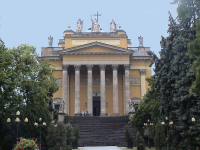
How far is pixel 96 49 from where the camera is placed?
1887 inches

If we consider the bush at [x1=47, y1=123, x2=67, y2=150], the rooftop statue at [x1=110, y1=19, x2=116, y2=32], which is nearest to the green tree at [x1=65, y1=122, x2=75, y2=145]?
the bush at [x1=47, y1=123, x2=67, y2=150]

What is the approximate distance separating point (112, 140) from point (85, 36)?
71.3 ft

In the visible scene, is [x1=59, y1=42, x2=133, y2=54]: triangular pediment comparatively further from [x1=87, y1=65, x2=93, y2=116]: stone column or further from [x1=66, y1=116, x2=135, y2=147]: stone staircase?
[x1=66, y1=116, x2=135, y2=147]: stone staircase

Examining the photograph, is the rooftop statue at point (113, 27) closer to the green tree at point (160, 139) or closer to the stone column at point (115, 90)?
the stone column at point (115, 90)

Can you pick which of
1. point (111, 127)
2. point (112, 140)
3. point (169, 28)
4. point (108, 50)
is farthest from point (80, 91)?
point (169, 28)

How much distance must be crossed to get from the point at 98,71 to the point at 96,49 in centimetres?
480

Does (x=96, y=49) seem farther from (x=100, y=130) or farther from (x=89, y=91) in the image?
(x=100, y=130)

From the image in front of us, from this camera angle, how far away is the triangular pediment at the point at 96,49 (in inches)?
1868

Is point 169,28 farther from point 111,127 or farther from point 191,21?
point 111,127

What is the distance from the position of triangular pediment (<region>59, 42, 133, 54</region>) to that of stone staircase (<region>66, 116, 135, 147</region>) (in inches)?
420

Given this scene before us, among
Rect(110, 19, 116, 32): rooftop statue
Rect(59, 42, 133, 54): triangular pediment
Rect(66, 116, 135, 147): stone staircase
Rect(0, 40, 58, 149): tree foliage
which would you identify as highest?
Rect(110, 19, 116, 32): rooftop statue

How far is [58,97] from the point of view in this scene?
50156 mm

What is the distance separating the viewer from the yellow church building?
47344 millimetres

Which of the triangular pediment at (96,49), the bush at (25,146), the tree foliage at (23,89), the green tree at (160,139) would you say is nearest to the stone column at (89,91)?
the triangular pediment at (96,49)
